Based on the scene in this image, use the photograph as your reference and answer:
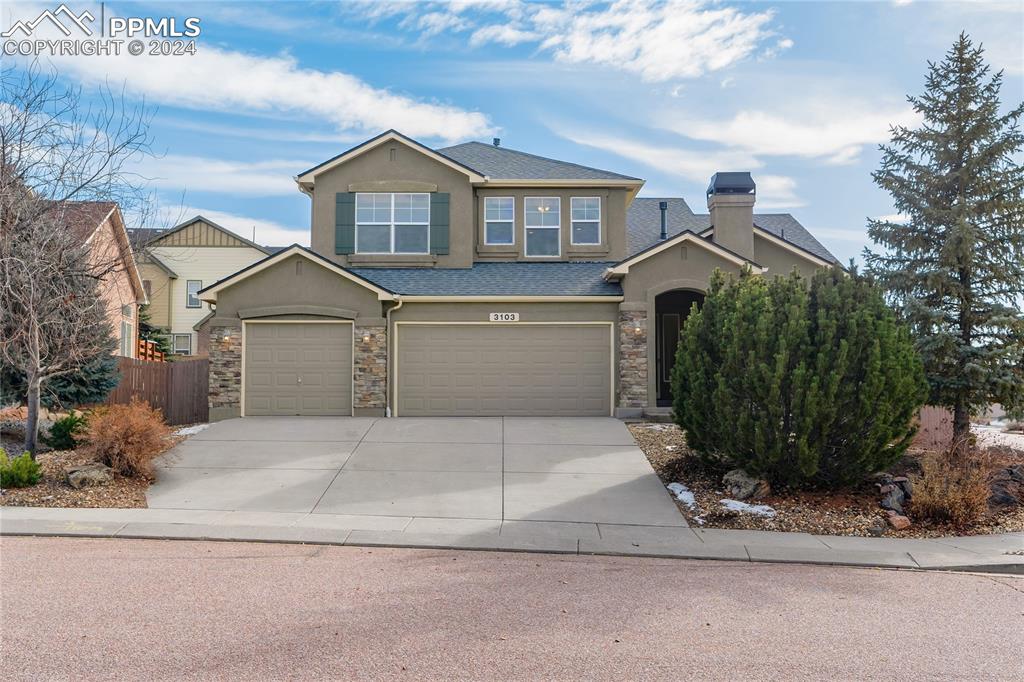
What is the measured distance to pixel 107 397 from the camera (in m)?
16.5

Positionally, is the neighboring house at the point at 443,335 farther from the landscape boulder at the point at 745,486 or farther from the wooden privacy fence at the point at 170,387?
the landscape boulder at the point at 745,486

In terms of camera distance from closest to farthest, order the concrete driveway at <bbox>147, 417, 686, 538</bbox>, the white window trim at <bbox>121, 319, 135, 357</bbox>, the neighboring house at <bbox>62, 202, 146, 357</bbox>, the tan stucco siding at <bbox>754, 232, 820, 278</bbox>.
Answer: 1. the concrete driveway at <bbox>147, 417, 686, 538</bbox>
2. the neighboring house at <bbox>62, 202, 146, 357</bbox>
3. the tan stucco siding at <bbox>754, 232, 820, 278</bbox>
4. the white window trim at <bbox>121, 319, 135, 357</bbox>

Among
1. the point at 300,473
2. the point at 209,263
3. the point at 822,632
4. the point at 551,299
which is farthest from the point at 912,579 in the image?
the point at 209,263

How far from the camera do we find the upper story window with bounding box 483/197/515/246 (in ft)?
66.2

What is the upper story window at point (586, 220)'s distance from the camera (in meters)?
20.2

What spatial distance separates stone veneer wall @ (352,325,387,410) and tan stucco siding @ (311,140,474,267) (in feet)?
11.0

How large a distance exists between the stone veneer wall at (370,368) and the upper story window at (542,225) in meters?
5.15

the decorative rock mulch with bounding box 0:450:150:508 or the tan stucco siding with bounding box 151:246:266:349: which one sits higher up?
the tan stucco siding with bounding box 151:246:266:349

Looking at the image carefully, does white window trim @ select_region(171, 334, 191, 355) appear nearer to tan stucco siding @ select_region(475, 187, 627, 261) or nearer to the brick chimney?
tan stucco siding @ select_region(475, 187, 627, 261)

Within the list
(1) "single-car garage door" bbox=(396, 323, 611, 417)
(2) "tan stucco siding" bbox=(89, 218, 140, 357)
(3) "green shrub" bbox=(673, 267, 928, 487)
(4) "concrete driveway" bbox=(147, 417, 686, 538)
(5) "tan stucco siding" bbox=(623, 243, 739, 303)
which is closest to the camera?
(4) "concrete driveway" bbox=(147, 417, 686, 538)

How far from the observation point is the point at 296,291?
17.1 metres

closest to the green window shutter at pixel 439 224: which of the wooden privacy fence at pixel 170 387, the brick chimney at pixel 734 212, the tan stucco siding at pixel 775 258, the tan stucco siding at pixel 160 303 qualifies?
the wooden privacy fence at pixel 170 387

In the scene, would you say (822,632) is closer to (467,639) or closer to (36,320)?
(467,639)

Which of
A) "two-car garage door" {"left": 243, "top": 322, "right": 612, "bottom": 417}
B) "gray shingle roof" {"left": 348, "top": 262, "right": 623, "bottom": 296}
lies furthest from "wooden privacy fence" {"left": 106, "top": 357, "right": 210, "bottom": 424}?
"two-car garage door" {"left": 243, "top": 322, "right": 612, "bottom": 417}
